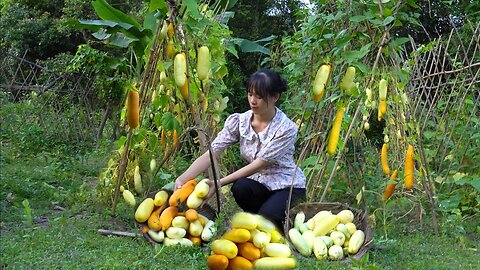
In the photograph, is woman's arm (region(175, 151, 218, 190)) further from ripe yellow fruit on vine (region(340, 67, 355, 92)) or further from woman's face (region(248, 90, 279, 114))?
ripe yellow fruit on vine (region(340, 67, 355, 92))

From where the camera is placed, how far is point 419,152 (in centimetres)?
377

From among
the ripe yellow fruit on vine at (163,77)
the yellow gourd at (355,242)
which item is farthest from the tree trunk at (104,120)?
the yellow gourd at (355,242)

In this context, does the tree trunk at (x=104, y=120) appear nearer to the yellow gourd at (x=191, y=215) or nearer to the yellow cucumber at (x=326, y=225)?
the yellow gourd at (x=191, y=215)

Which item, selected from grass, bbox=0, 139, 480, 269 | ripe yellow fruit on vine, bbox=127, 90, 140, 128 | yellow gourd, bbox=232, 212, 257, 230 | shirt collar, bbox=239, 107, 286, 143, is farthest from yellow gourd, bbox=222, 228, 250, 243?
ripe yellow fruit on vine, bbox=127, 90, 140, 128

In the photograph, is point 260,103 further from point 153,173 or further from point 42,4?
point 42,4

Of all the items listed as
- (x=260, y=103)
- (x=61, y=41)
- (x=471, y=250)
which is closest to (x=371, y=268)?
(x=260, y=103)

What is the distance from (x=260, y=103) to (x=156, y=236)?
2.63 ft

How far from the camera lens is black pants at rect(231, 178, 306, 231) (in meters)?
3.17

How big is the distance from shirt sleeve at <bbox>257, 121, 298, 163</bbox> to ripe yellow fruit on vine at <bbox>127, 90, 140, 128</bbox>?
2.14 ft

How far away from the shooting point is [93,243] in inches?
122

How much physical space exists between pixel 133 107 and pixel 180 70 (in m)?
0.59

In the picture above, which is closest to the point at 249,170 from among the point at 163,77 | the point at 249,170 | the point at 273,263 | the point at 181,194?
the point at 249,170

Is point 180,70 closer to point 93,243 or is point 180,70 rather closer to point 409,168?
point 93,243

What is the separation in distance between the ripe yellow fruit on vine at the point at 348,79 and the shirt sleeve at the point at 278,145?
0.34 meters
